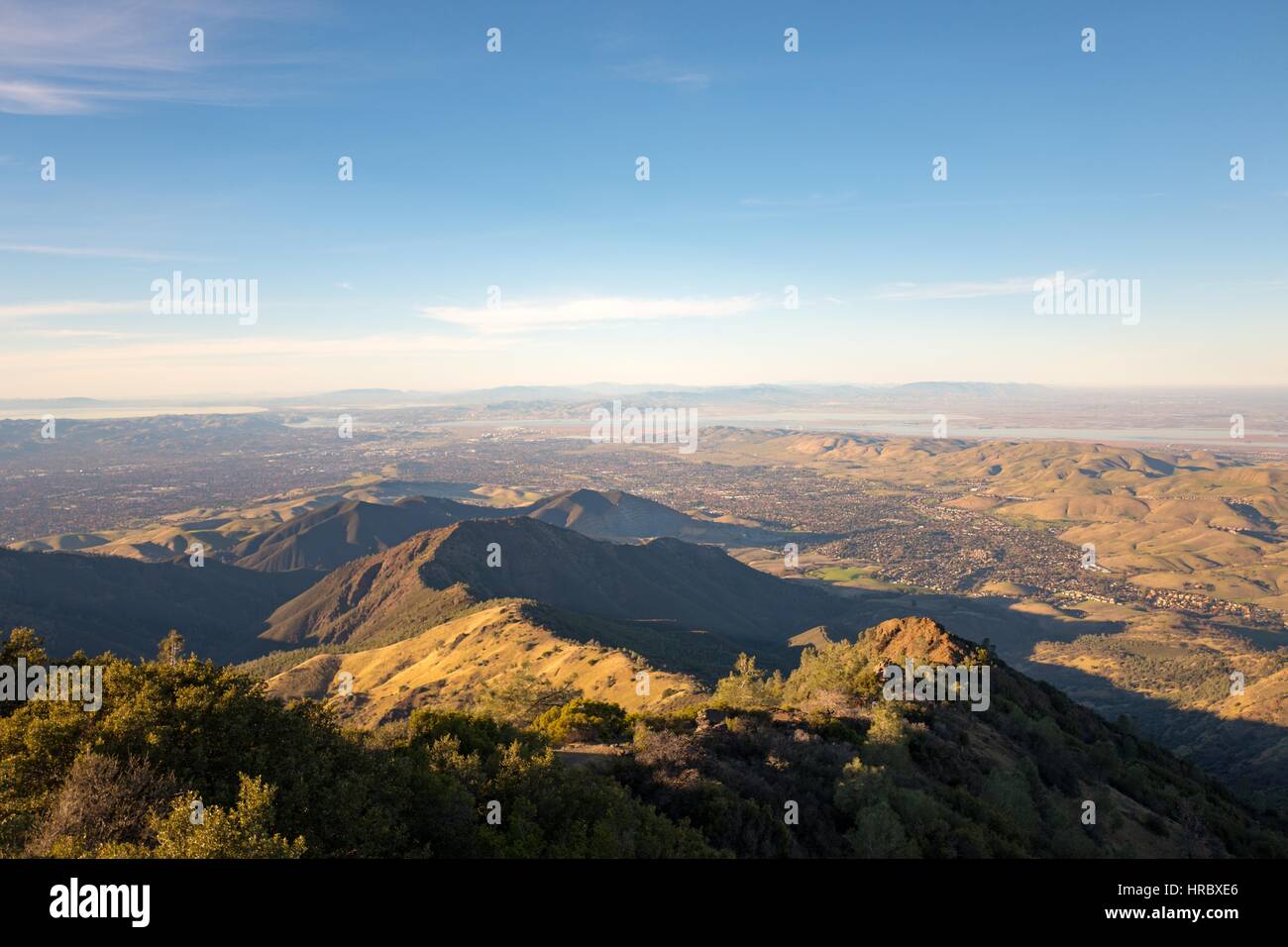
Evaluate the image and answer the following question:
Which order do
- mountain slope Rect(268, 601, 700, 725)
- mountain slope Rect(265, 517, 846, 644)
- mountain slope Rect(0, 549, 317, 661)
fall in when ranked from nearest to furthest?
mountain slope Rect(268, 601, 700, 725) → mountain slope Rect(0, 549, 317, 661) → mountain slope Rect(265, 517, 846, 644)

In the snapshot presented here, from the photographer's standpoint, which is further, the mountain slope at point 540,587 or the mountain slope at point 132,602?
the mountain slope at point 540,587

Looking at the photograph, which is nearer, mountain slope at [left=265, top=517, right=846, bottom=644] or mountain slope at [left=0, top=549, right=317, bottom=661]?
mountain slope at [left=0, top=549, right=317, bottom=661]

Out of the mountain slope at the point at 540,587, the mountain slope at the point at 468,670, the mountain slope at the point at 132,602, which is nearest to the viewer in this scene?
the mountain slope at the point at 468,670

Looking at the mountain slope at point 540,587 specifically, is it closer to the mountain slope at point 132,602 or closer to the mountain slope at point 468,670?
the mountain slope at point 132,602

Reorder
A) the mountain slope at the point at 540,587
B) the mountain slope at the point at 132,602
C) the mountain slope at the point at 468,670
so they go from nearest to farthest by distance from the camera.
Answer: the mountain slope at the point at 468,670 < the mountain slope at the point at 132,602 < the mountain slope at the point at 540,587

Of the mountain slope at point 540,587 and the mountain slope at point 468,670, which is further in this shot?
the mountain slope at point 540,587

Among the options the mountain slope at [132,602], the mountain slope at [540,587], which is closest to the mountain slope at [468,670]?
the mountain slope at [540,587]

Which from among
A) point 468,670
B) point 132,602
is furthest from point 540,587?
point 132,602

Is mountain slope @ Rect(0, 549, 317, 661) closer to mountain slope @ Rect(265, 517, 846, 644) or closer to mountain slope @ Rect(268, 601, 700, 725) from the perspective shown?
mountain slope @ Rect(265, 517, 846, 644)

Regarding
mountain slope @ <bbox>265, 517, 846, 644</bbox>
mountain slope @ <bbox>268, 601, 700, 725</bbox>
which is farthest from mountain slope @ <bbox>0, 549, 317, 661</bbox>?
mountain slope @ <bbox>268, 601, 700, 725</bbox>
